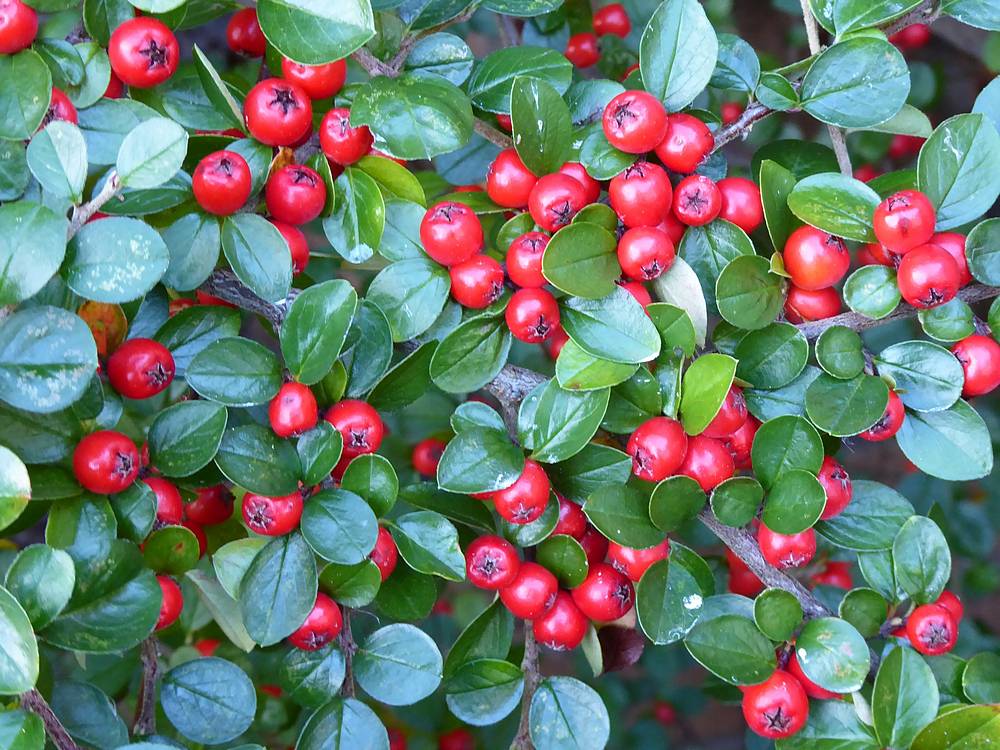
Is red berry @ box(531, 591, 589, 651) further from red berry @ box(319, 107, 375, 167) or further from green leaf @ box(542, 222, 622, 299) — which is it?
red berry @ box(319, 107, 375, 167)

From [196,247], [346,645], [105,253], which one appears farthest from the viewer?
[346,645]

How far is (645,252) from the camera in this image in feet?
3.89

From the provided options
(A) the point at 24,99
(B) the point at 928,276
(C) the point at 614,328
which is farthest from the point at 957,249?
(A) the point at 24,99

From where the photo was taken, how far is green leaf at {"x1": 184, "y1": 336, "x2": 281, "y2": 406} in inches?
45.1

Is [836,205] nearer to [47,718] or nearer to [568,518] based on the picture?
[568,518]

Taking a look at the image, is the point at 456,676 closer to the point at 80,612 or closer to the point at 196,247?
the point at 80,612

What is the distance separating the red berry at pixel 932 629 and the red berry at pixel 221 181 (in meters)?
0.98

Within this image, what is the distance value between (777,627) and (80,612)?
0.81m

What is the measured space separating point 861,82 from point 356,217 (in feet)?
2.17

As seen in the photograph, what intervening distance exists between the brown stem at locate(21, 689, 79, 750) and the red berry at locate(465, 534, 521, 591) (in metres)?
0.49

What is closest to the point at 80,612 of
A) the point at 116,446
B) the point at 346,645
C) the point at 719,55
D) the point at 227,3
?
the point at 116,446

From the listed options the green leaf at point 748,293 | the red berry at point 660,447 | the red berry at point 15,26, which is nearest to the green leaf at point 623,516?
the red berry at point 660,447

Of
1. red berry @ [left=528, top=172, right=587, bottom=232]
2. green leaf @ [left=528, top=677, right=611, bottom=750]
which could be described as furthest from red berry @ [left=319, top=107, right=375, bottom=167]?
green leaf @ [left=528, top=677, right=611, bottom=750]

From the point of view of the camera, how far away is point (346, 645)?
1321 mm
